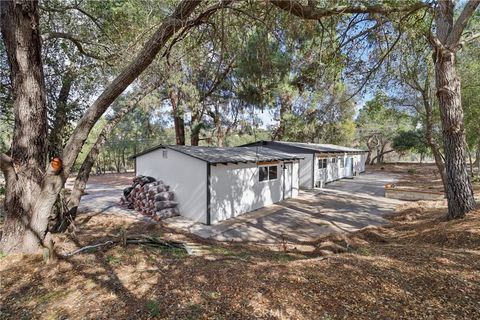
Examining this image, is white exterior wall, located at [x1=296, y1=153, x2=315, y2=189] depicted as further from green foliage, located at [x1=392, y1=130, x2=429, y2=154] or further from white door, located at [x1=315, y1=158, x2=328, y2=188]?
green foliage, located at [x1=392, y1=130, x2=429, y2=154]

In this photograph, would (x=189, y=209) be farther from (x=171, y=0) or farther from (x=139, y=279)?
(x=171, y=0)

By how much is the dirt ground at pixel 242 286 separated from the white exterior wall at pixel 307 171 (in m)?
10.7

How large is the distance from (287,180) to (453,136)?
22.9 feet

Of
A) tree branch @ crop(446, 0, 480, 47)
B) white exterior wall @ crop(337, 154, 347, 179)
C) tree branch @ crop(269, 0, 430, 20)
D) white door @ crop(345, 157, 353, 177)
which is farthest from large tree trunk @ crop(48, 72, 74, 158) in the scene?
white door @ crop(345, 157, 353, 177)

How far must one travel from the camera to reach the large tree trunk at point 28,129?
3.78 metres

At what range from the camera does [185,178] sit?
341 inches

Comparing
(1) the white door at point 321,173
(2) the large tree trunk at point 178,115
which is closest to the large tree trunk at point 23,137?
(2) the large tree trunk at point 178,115

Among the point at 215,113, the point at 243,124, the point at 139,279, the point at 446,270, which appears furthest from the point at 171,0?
the point at 243,124

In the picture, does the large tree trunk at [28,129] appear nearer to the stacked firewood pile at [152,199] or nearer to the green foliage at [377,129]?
the stacked firewood pile at [152,199]

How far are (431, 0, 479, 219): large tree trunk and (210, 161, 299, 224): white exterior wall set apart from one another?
600cm

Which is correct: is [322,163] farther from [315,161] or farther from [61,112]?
[61,112]

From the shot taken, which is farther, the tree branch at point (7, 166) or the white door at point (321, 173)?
the white door at point (321, 173)

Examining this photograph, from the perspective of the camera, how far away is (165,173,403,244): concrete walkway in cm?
720

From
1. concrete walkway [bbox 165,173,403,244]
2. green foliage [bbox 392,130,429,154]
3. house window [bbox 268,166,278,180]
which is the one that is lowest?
concrete walkway [bbox 165,173,403,244]
